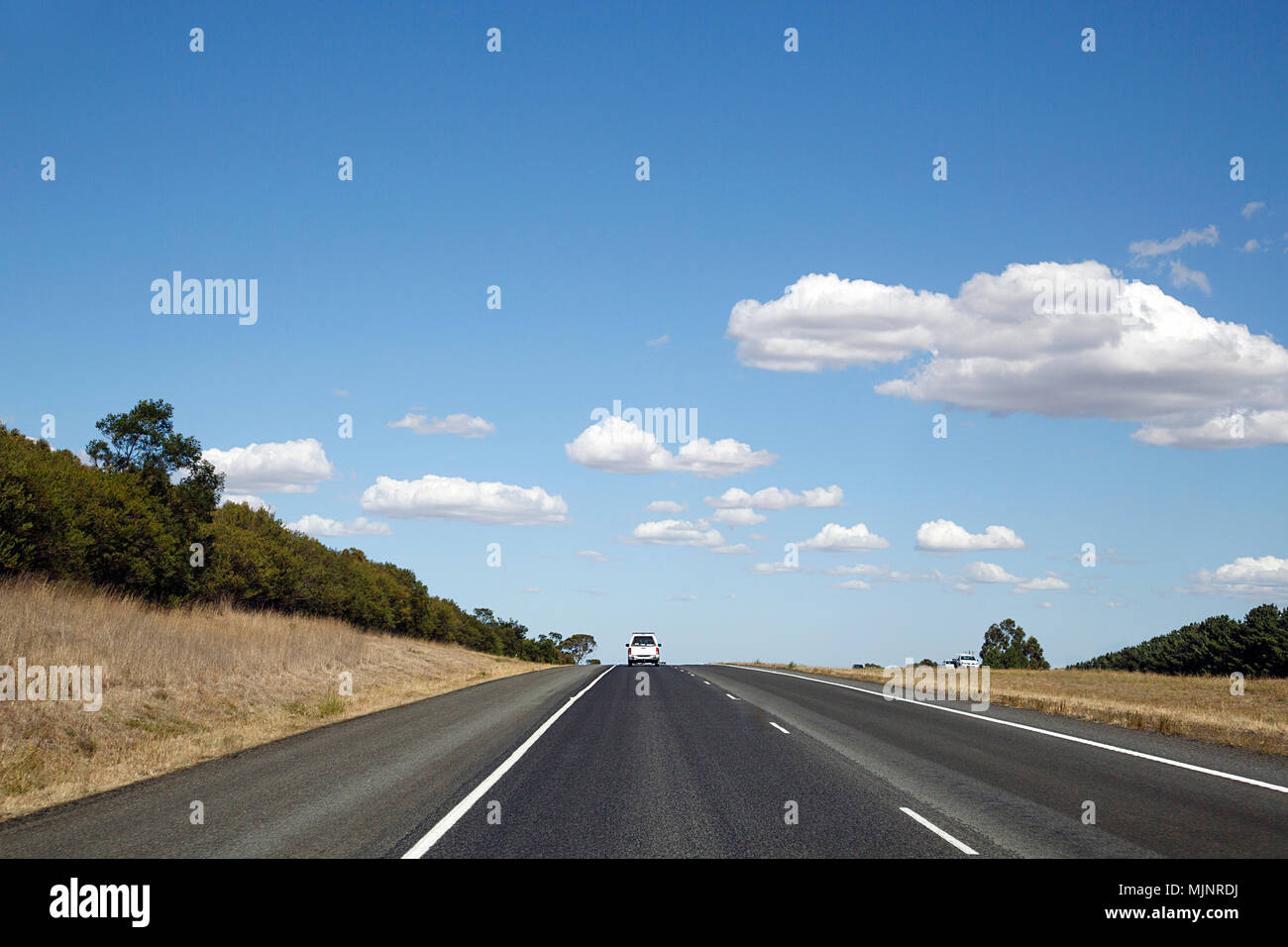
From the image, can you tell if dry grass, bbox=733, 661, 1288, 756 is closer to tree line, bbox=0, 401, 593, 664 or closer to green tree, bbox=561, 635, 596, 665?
tree line, bbox=0, 401, 593, 664

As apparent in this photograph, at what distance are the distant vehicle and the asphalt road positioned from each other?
3440 centimetres

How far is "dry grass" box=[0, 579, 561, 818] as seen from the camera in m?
12.6

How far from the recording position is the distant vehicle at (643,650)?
170 ft

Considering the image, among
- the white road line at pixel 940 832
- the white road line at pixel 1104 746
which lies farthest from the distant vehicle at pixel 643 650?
the white road line at pixel 940 832

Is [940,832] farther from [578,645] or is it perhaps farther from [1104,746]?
[578,645]

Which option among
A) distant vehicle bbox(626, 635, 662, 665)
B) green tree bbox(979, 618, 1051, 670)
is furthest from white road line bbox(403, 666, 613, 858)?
green tree bbox(979, 618, 1051, 670)

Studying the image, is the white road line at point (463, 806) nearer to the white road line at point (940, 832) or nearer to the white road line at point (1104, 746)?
the white road line at point (940, 832)

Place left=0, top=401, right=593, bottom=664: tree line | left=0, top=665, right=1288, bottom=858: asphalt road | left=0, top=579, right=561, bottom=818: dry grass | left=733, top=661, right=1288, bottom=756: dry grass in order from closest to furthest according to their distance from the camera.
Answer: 1. left=0, top=665, right=1288, bottom=858: asphalt road
2. left=0, top=579, right=561, bottom=818: dry grass
3. left=733, top=661, right=1288, bottom=756: dry grass
4. left=0, top=401, right=593, bottom=664: tree line

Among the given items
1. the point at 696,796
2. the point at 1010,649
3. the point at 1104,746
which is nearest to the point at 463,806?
the point at 696,796

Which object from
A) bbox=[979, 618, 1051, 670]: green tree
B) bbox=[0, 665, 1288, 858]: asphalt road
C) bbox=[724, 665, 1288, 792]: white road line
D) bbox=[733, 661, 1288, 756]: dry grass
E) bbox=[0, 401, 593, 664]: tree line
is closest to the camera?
bbox=[0, 665, 1288, 858]: asphalt road

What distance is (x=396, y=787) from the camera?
34.4 feet

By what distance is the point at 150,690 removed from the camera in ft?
60.5
